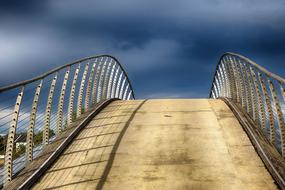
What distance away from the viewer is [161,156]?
6.78 m

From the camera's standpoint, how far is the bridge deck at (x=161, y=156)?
573 cm

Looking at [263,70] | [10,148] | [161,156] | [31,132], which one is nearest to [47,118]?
[31,132]

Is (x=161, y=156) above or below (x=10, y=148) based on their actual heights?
below

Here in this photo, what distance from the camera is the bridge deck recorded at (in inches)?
226

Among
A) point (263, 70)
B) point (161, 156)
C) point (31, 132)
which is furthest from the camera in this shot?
point (263, 70)

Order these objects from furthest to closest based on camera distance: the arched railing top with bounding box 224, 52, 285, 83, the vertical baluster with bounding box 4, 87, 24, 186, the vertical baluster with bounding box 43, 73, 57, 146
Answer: the vertical baluster with bounding box 43, 73, 57, 146 → the arched railing top with bounding box 224, 52, 285, 83 → the vertical baluster with bounding box 4, 87, 24, 186

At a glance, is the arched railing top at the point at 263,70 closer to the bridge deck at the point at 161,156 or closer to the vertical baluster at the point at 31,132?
the bridge deck at the point at 161,156

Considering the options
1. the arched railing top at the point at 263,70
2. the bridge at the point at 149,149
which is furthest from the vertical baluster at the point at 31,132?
the arched railing top at the point at 263,70

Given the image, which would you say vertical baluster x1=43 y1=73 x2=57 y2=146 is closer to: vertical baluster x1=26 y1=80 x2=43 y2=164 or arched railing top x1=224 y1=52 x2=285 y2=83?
vertical baluster x1=26 y1=80 x2=43 y2=164

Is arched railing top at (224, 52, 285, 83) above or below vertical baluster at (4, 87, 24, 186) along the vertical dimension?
above

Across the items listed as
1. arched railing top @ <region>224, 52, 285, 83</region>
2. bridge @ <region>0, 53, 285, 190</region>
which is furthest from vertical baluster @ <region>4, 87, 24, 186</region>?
arched railing top @ <region>224, 52, 285, 83</region>

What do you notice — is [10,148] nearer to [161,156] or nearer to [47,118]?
[47,118]

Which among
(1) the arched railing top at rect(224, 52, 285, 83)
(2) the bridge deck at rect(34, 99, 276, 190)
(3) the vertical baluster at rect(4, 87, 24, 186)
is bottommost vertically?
(2) the bridge deck at rect(34, 99, 276, 190)

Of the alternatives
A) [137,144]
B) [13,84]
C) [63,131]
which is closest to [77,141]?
[63,131]
